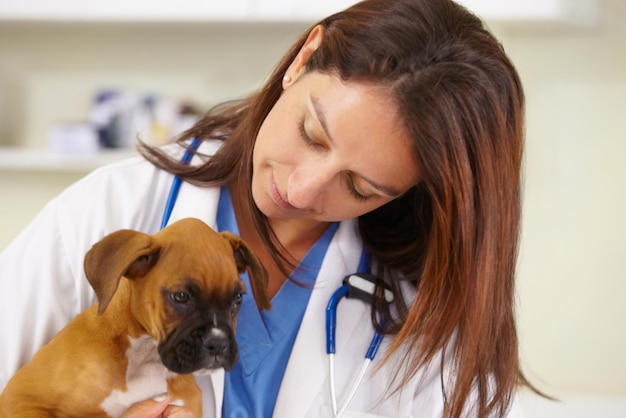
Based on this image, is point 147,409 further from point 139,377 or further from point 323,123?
point 323,123

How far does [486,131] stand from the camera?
1.19 metres

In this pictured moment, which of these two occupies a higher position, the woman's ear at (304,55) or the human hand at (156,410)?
the woman's ear at (304,55)

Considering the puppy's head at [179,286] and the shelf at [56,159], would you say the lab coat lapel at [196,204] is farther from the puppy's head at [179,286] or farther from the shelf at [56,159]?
the shelf at [56,159]

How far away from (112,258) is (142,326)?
0.14m

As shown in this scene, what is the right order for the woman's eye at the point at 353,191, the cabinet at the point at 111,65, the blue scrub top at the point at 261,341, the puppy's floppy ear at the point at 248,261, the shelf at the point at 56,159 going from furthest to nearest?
1. the cabinet at the point at 111,65
2. the shelf at the point at 56,159
3. the blue scrub top at the point at 261,341
4. the woman's eye at the point at 353,191
5. the puppy's floppy ear at the point at 248,261

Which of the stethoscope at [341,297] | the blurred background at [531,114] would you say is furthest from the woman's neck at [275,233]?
the blurred background at [531,114]

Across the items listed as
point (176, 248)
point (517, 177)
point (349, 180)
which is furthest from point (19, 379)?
point (517, 177)

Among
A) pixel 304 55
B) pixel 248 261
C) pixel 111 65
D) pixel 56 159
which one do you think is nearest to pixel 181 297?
pixel 248 261

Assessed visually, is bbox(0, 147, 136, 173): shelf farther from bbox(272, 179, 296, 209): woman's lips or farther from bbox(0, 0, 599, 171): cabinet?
bbox(272, 179, 296, 209): woman's lips

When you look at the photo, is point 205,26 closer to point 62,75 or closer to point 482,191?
point 62,75

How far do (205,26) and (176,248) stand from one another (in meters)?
1.92

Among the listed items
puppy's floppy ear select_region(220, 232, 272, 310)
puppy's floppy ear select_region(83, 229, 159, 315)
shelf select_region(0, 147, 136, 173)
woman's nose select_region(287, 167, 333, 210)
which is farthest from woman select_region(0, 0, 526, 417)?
shelf select_region(0, 147, 136, 173)

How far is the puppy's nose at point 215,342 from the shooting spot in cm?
101

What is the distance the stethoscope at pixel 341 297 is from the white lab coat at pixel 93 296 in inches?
0.7
